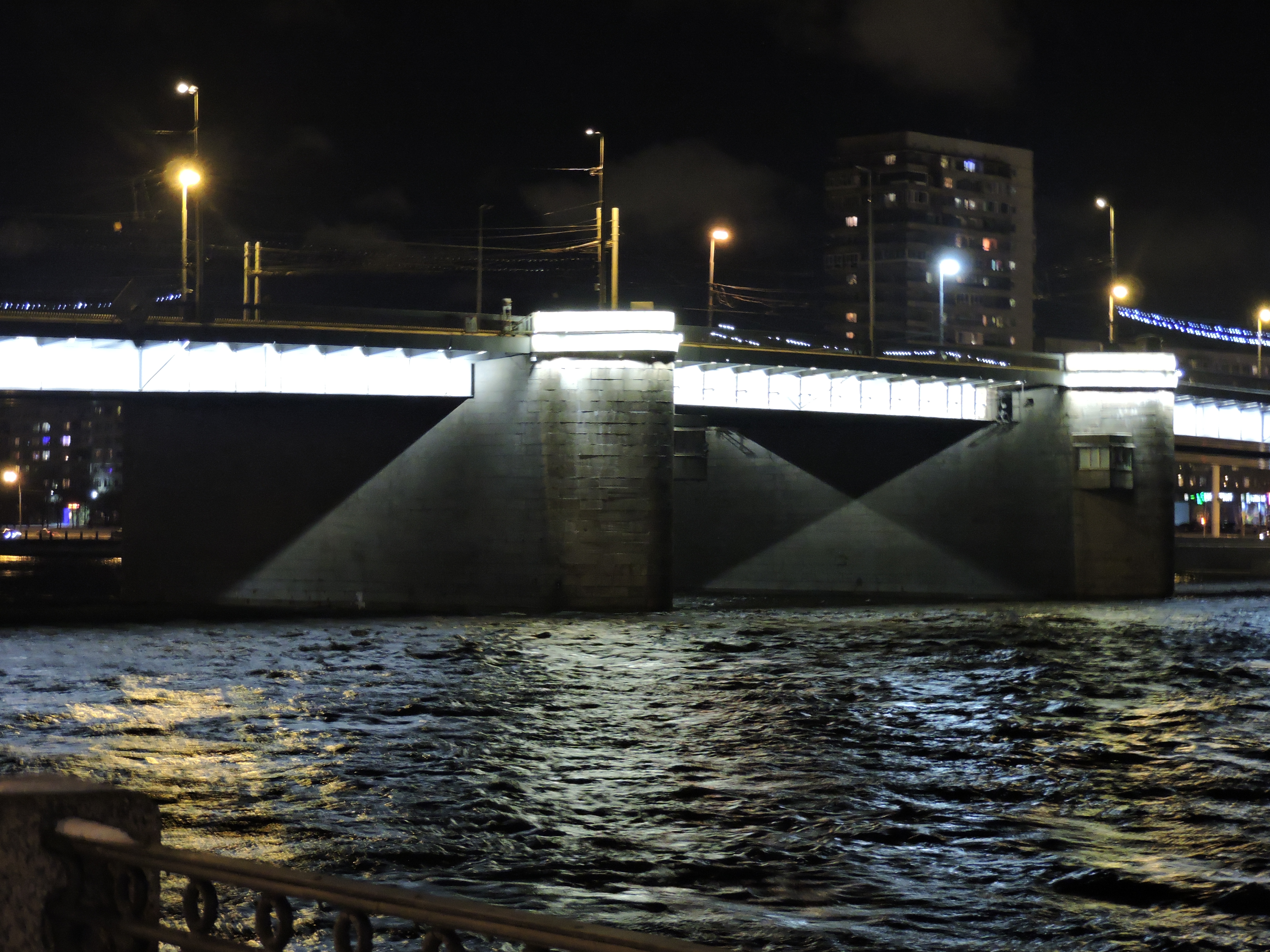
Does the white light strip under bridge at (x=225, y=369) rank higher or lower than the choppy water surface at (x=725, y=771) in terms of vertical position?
higher

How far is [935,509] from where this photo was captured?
184 feet

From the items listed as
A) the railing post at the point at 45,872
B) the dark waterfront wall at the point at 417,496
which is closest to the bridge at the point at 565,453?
the dark waterfront wall at the point at 417,496

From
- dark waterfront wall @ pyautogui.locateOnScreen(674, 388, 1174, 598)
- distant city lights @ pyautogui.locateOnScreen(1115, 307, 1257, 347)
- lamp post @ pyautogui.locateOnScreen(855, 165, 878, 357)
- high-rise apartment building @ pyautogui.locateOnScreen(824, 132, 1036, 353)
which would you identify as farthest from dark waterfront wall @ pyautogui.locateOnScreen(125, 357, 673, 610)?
high-rise apartment building @ pyautogui.locateOnScreen(824, 132, 1036, 353)

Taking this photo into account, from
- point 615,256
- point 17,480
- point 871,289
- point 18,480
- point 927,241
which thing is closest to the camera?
point 615,256

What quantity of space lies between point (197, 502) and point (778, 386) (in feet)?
63.4

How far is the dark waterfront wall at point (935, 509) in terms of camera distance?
54.4 meters

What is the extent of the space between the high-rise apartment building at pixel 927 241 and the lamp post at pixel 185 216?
113227 millimetres

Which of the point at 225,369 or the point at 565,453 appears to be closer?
the point at 225,369

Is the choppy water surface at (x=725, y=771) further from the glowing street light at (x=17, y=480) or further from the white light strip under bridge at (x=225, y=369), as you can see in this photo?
the glowing street light at (x=17, y=480)

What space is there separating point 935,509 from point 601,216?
18017 mm

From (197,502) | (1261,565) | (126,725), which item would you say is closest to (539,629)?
(197,502)

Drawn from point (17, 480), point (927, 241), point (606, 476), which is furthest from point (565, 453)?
point (17, 480)

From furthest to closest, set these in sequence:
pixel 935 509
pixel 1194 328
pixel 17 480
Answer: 1. pixel 17 480
2. pixel 1194 328
3. pixel 935 509

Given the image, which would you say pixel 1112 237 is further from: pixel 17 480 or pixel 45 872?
pixel 17 480
